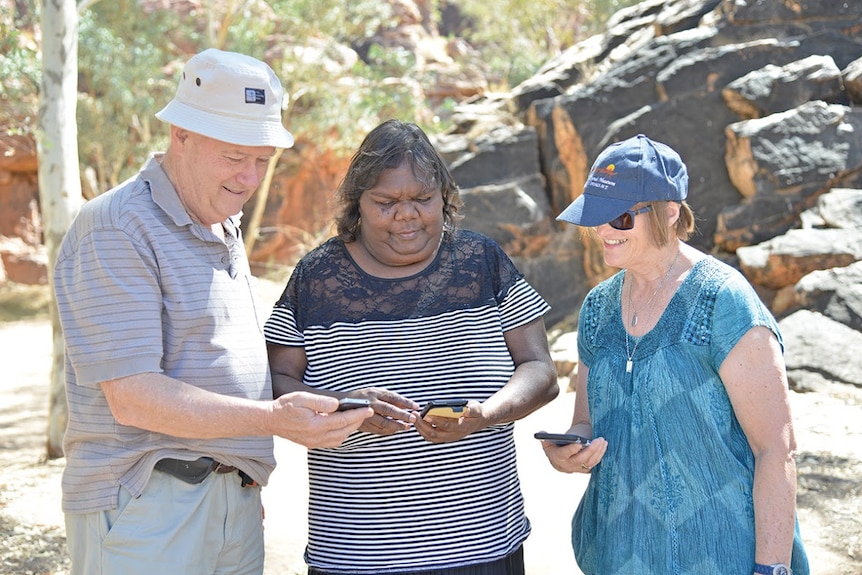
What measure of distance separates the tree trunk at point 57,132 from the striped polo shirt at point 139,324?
5.43 m

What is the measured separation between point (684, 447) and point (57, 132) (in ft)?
21.2

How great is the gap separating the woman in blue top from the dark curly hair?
1.57ft

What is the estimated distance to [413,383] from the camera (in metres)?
2.66

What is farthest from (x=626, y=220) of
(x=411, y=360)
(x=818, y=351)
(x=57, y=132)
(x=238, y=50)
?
(x=238, y=50)

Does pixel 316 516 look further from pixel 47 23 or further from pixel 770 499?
pixel 47 23

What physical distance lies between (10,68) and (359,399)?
8.56 meters

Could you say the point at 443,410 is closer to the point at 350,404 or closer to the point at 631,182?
the point at 350,404

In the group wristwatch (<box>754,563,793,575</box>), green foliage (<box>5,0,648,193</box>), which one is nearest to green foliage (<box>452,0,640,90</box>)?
green foliage (<box>5,0,648,193</box>)

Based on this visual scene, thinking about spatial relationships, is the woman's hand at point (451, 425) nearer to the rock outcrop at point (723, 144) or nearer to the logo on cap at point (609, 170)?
the logo on cap at point (609, 170)

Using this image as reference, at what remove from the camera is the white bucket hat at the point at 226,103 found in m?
2.42

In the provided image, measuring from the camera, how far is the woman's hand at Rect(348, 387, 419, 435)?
242cm

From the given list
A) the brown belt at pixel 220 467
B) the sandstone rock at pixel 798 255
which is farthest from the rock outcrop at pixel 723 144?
the brown belt at pixel 220 467

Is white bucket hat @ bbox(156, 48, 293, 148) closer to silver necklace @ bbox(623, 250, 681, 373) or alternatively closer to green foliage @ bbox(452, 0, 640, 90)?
silver necklace @ bbox(623, 250, 681, 373)

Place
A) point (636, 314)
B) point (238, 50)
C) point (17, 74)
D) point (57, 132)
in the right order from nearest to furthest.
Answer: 1. point (636, 314)
2. point (57, 132)
3. point (17, 74)
4. point (238, 50)
